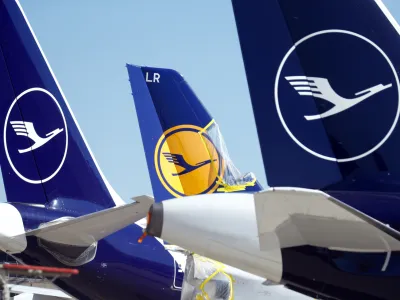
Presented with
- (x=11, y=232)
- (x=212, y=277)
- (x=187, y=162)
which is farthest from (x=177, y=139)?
(x=212, y=277)

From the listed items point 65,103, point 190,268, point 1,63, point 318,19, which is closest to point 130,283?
point 190,268

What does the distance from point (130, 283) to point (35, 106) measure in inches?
119

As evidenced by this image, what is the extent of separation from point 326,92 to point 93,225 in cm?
429

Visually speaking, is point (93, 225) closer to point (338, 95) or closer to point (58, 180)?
point (58, 180)

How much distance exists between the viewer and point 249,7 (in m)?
6.76

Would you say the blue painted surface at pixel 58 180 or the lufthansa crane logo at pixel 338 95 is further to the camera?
the blue painted surface at pixel 58 180

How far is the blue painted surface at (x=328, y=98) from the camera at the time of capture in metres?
6.35

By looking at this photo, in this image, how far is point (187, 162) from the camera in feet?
51.9

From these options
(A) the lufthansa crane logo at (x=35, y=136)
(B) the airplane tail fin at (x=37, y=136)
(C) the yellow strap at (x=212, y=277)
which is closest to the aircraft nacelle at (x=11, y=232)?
(B) the airplane tail fin at (x=37, y=136)

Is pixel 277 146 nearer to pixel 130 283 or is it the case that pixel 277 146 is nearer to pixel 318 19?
pixel 318 19

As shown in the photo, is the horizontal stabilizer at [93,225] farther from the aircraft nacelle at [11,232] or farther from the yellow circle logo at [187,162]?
the yellow circle logo at [187,162]

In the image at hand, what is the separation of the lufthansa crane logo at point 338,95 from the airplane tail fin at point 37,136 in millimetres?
5979

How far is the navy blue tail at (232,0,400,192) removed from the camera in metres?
6.38

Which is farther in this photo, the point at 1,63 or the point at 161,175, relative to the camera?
the point at 161,175
